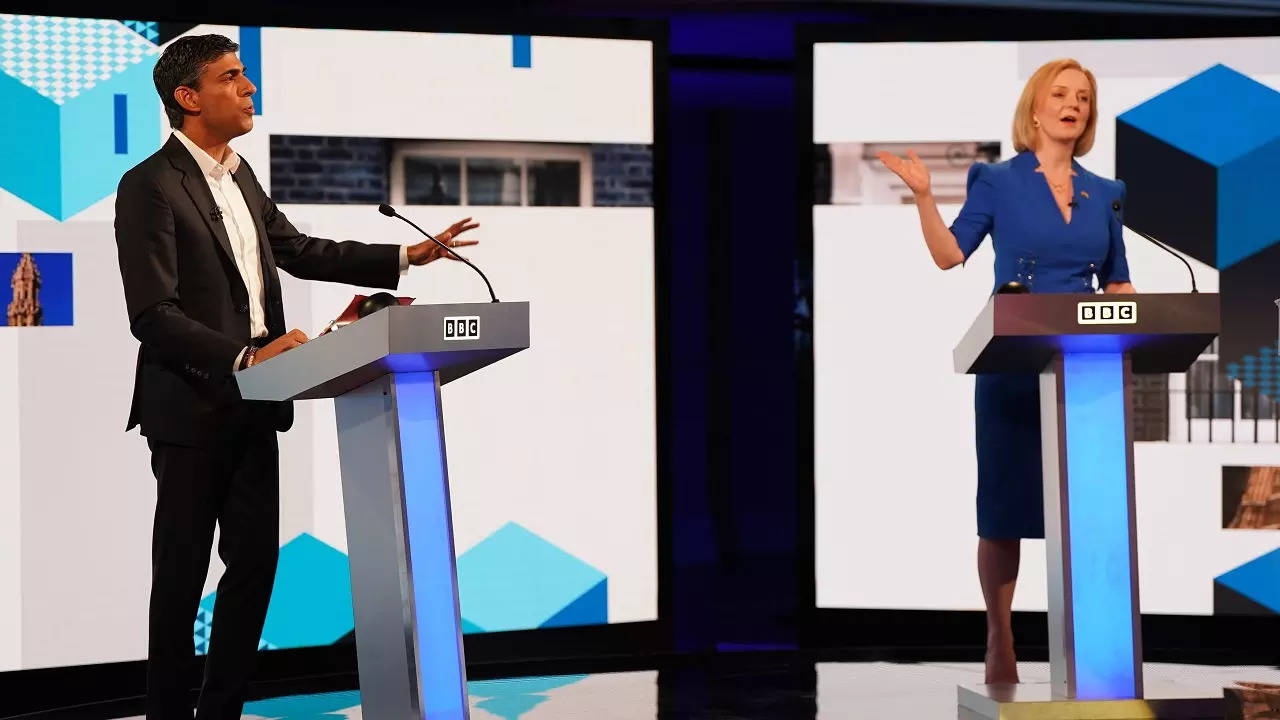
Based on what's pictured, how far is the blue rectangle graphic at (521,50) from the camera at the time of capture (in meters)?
4.41

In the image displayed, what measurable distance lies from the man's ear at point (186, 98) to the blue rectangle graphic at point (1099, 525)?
6.09ft

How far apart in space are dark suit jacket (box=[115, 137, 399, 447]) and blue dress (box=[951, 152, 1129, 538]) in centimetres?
165

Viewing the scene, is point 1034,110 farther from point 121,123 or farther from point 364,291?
point 121,123

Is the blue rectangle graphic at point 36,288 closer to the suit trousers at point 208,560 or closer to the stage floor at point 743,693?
the stage floor at point 743,693

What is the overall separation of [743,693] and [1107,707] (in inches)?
50.7

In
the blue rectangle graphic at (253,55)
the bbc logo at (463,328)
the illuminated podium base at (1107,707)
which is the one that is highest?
the blue rectangle graphic at (253,55)

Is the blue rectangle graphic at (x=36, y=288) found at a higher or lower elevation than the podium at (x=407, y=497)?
higher

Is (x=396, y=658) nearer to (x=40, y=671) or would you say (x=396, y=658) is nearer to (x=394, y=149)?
(x=40, y=671)

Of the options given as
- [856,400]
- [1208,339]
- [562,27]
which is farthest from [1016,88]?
[1208,339]

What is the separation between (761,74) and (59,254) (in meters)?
3.19

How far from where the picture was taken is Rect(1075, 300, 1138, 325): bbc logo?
2.78 meters

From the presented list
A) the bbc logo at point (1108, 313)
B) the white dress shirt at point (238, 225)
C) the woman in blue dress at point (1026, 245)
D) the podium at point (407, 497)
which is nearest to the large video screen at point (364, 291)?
the white dress shirt at point (238, 225)

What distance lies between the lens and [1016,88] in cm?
459

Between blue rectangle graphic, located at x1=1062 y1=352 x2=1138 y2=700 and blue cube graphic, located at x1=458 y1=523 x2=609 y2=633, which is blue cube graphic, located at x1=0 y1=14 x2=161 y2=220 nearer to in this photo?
blue cube graphic, located at x1=458 y1=523 x2=609 y2=633
